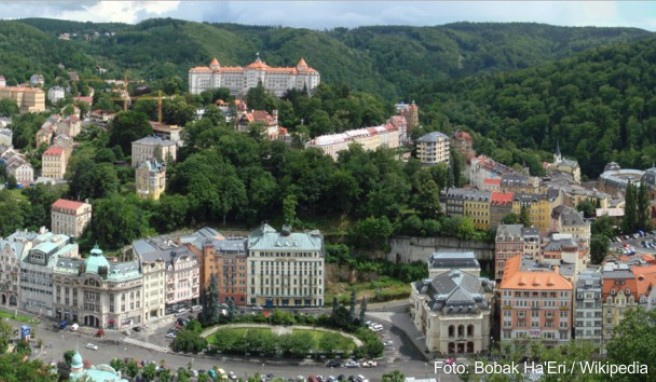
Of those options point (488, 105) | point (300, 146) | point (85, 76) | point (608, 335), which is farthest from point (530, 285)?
point (85, 76)

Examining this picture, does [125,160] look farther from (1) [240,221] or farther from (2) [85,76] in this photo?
(2) [85,76]

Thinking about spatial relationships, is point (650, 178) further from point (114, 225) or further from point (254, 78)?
point (114, 225)

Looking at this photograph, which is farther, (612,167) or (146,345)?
(612,167)

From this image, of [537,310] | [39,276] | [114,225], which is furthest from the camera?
[114,225]

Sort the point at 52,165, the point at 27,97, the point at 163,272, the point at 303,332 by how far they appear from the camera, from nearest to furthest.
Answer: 1. the point at 303,332
2. the point at 163,272
3. the point at 52,165
4. the point at 27,97

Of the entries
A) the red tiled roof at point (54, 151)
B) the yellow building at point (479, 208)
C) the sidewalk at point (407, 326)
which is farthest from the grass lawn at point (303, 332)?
the red tiled roof at point (54, 151)

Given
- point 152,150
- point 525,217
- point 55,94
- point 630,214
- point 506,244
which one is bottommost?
point 506,244

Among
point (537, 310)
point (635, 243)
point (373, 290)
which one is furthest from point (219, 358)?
point (635, 243)

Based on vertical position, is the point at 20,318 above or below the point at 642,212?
below
